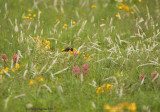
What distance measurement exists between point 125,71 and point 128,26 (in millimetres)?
1612

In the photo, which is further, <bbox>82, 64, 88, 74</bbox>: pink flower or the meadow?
<bbox>82, 64, 88, 74</bbox>: pink flower

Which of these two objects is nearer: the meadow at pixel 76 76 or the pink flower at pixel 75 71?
the meadow at pixel 76 76

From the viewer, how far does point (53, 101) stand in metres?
2.46

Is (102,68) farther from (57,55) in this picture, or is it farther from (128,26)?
(128,26)

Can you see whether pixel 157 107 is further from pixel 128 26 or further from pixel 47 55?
pixel 128 26

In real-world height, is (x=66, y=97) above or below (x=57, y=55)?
below

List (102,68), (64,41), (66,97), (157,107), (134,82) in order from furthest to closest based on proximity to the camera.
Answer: (64,41), (102,68), (134,82), (66,97), (157,107)

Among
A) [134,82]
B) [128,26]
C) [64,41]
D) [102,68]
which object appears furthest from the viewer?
[128,26]

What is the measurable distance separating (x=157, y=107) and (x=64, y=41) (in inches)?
85.2

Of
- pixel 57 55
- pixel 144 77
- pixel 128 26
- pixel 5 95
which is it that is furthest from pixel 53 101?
pixel 128 26

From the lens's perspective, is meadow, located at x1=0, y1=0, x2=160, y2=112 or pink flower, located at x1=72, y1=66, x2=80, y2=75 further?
pink flower, located at x1=72, y1=66, x2=80, y2=75

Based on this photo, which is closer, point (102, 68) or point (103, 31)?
point (102, 68)

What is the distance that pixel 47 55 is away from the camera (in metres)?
3.19

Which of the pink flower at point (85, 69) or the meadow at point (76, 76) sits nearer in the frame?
the meadow at point (76, 76)
